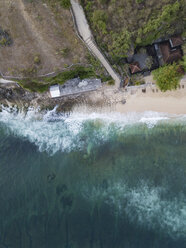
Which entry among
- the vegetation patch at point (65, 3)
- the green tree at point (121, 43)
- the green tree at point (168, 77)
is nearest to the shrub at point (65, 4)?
the vegetation patch at point (65, 3)

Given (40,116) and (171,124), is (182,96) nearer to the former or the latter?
(171,124)

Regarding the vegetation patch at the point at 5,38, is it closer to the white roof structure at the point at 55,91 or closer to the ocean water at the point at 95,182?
the white roof structure at the point at 55,91

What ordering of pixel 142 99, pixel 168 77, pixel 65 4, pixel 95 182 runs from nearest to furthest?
pixel 65 4
pixel 168 77
pixel 142 99
pixel 95 182

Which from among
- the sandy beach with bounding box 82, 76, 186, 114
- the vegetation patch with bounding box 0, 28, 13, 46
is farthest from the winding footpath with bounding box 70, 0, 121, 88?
the vegetation patch with bounding box 0, 28, 13, 46

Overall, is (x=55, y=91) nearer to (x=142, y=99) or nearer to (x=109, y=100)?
(x=109, y=100)

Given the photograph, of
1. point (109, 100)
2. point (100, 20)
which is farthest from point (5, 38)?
point (109, 100)

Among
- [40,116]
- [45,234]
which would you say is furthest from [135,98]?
[45,234]

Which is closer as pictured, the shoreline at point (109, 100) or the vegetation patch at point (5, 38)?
the vegetation patch at point (5, 38)

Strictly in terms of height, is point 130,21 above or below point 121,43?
above
